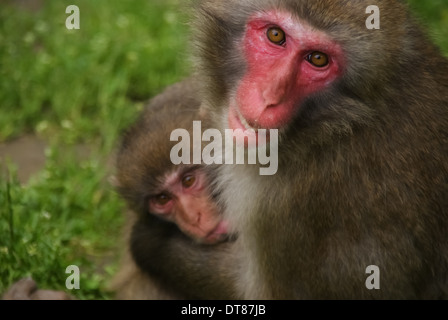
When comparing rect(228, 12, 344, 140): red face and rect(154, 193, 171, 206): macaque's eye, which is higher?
rect(228, 12, 344, 140): red face

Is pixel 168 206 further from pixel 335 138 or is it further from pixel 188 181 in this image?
pixel 335 138

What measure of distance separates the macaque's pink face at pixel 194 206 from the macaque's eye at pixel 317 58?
132 centimetres

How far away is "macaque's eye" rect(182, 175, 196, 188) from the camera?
502 centimetres

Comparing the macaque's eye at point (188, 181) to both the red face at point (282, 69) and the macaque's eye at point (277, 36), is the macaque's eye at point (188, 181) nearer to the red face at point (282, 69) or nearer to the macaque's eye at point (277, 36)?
the red face at point (282, 69)

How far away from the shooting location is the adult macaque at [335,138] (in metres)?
3.90

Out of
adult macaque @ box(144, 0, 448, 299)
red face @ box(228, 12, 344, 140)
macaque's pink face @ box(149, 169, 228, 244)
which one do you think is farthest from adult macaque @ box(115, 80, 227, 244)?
red face @ box(228, 12, 344, 140)

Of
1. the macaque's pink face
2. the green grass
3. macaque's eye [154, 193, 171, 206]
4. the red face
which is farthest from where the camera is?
the green grass

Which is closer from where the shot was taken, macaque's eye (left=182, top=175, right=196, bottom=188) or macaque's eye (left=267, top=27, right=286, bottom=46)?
macaque's eye (left=267, top=27, right=286, bottom=46)

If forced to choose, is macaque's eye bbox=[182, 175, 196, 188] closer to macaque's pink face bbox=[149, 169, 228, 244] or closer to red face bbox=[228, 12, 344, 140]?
macaque's pink face bbox=[149, 169, 228, 244]

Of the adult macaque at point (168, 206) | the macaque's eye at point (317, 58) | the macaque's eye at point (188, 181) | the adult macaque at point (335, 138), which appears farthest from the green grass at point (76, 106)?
the macaque's eye at point (317, 58)

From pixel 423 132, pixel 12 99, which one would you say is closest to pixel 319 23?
pixel 423 132

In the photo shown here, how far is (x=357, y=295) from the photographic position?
4.40m

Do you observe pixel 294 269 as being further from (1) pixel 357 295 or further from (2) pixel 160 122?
(2) pixel 160 122

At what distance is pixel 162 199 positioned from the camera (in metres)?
5.09
